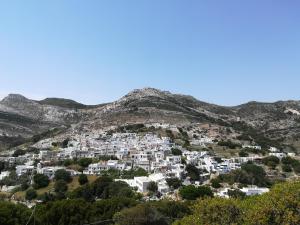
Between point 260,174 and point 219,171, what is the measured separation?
685 cm

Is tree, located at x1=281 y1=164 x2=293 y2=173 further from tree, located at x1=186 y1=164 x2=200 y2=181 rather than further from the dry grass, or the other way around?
the dry grass

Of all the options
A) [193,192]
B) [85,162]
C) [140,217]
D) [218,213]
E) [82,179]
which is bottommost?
[140,217]

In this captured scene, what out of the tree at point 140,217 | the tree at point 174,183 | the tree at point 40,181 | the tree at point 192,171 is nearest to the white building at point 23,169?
the tree at point 40,181

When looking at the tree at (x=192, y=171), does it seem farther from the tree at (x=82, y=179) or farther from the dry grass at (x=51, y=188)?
the tree at (x=82, y=179)

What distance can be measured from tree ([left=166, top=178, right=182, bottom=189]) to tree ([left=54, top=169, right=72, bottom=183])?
53.4 feet

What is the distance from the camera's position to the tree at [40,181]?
69125 millimetres

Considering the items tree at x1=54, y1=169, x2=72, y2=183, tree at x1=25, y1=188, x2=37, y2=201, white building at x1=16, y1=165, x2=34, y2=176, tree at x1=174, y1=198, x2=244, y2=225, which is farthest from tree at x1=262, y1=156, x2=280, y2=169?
tree at x1=174, y1=198, x2=244, y2=225

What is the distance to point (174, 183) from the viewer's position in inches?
2613

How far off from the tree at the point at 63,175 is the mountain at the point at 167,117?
44.1m

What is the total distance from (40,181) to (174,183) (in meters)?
21.4

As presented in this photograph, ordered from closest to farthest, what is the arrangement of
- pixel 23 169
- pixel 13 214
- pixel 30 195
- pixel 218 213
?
pixel 218 213, pixel 13 214, pixel 30 195, pixel 23 169

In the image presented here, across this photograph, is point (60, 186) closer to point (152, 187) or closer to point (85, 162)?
point (152, 187)

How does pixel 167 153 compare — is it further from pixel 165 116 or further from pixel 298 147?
pixel 298 147

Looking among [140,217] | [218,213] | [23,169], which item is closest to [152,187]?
[140,217]
